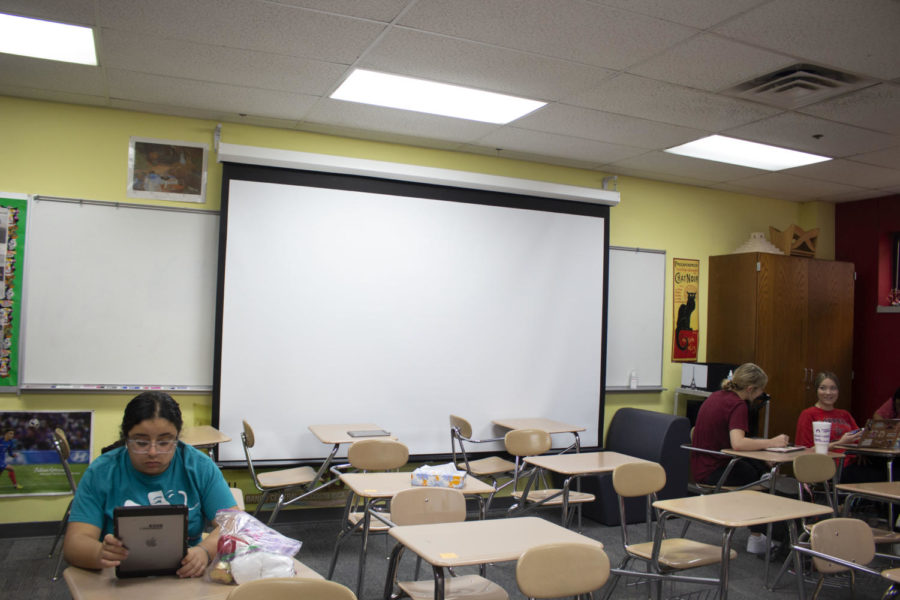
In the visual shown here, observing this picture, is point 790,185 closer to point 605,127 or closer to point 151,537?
point 605,127

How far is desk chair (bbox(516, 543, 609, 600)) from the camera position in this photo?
2264 mm

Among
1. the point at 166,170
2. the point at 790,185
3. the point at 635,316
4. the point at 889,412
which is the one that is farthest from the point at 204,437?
the point at 790,185

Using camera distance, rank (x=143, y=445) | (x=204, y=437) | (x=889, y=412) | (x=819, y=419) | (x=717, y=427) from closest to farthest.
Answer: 1. (x=143, y=445)
2. (x=204, y=437)
3. (x=717, y=427)
4. (x=819, y=419)
5. (x=889, y=412)

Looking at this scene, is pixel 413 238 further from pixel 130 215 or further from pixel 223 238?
pixel 130 215

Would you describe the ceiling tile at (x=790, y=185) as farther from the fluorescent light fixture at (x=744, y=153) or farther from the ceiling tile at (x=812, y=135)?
the ceiling tile at (x=812, y=135)

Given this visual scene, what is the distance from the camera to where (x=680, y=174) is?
6117 mm

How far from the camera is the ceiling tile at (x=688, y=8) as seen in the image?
2.89m

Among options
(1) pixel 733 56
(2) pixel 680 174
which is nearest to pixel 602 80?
(1) pixel 733 56

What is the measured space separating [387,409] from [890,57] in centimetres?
381

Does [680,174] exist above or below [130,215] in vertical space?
above

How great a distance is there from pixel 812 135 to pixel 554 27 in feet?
8.31

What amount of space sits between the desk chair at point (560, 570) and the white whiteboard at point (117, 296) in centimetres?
321

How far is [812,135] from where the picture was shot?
15.5ft

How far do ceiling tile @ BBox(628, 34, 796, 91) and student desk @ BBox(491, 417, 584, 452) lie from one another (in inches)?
102
